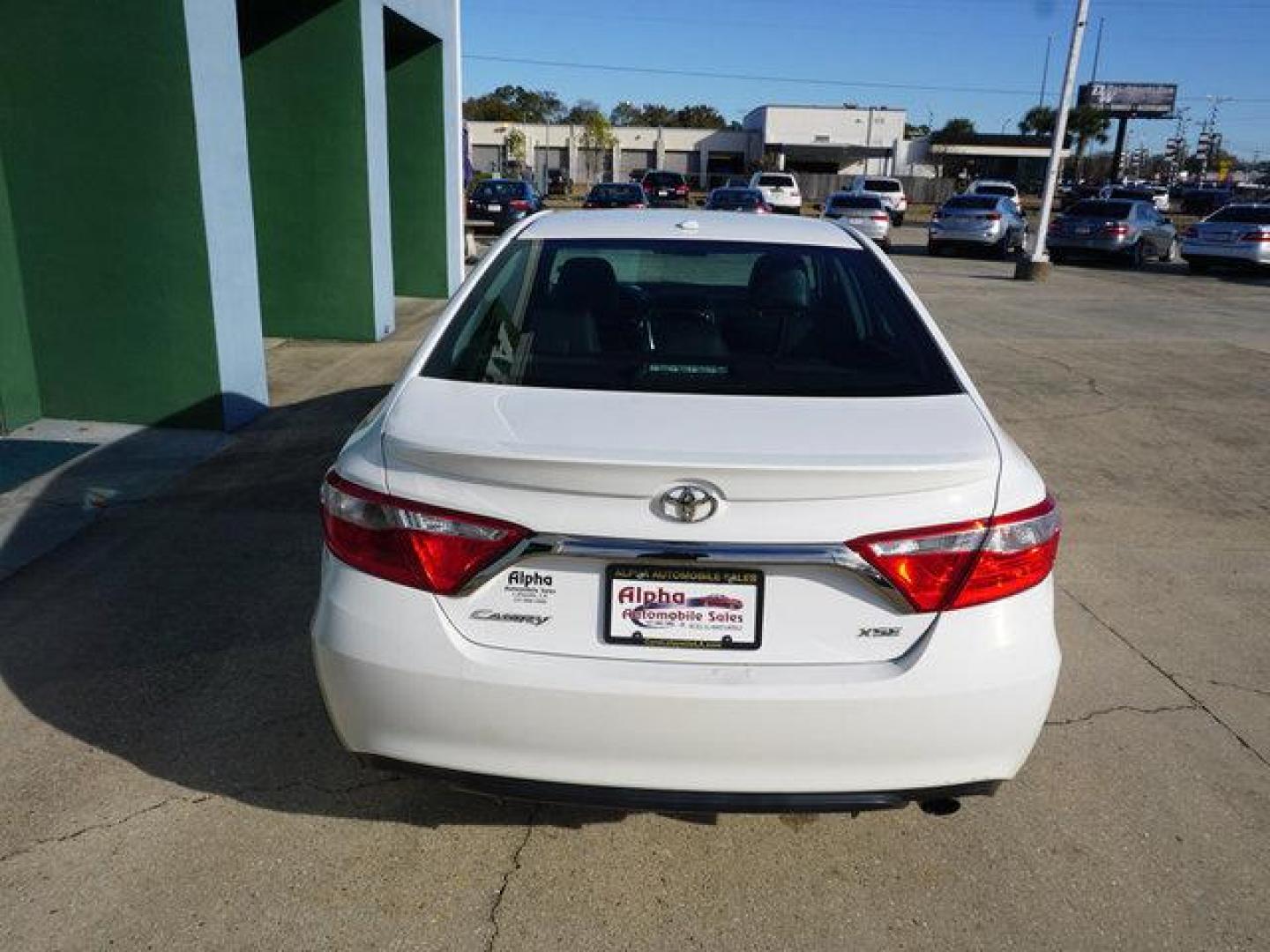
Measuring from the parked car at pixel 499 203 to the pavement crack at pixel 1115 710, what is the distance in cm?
2266

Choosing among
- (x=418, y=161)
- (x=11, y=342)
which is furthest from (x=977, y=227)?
(x=11, y=342)

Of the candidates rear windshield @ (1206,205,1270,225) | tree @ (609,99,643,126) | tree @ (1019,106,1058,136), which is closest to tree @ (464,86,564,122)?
tree @ (609,99,643,126)

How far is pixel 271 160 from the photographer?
394 inches

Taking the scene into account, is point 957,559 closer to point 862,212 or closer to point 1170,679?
point 1170,679

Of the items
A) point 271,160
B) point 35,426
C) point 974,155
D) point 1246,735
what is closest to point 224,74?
point 35,426

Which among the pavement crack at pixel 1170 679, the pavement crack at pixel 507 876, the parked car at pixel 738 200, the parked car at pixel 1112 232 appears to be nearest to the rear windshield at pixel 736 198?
the parked car at pixel 738 200

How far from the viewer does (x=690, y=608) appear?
2.22m

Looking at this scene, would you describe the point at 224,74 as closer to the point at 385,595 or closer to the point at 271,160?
the point at 271,160

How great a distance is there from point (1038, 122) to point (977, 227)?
8599 centimetres

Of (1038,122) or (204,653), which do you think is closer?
(204,653)

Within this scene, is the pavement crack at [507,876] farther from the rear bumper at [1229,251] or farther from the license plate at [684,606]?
the rear bumper at [1229,251]

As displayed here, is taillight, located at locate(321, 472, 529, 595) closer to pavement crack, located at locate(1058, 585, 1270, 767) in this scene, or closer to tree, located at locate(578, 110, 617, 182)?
pavement crack, located at locate(1058, 585, 1270, 767)

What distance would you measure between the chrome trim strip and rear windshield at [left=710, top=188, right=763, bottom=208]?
2460cm

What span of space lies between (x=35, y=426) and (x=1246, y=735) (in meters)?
6.99
